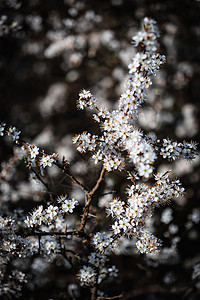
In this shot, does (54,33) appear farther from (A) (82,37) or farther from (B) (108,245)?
(B) (108,245)

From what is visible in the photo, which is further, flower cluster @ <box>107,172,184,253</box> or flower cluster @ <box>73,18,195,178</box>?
flower cluster @ <box>107,172,184,253</box>

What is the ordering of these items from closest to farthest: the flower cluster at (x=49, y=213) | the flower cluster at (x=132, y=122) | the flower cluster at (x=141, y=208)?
the flower cluster at (x=132, y=122) → the flower cluster at (x=141, y=208) → the flower cluster at (x=49, y=213)

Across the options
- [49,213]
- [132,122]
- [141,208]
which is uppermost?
[132,122]

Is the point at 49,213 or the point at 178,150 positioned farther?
the point at 49,213

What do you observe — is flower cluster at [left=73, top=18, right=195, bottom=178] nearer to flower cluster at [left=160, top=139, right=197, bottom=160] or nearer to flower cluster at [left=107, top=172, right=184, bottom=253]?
flower cluster at [left=160, top=139, right=197, bottom=160]

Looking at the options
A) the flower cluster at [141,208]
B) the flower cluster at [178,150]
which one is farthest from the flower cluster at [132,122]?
the flower cluster at [141,208]

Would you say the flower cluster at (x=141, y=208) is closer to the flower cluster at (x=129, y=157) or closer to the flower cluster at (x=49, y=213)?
the flower cluster at (x=129, y=157)

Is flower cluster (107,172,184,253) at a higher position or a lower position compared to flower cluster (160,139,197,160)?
lower

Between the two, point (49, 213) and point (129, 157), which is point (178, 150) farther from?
point (49, 213)

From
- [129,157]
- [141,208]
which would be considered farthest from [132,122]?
[141,208]

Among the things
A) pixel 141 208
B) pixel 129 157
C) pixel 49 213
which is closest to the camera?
pixel 129 157

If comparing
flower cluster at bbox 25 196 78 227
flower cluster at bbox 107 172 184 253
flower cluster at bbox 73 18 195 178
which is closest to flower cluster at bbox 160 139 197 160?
flower cluster at bbox 73 18 195 178
